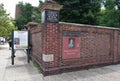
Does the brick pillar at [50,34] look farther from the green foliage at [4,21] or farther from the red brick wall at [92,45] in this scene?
Result: the green foliage at [4,21]

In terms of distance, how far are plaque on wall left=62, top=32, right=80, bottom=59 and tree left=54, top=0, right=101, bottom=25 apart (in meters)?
8.88

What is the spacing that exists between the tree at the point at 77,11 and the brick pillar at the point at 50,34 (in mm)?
9487

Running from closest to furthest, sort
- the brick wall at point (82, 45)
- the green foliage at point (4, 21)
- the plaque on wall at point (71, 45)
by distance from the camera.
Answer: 1. the brick wall at point (82, 45)
2. the plaque on wall at point (71, 45)
3. the green foliage at point (4, 21)

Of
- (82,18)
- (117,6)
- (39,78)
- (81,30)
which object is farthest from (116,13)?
(39,78)

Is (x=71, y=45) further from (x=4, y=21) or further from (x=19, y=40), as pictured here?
(x=4, y=21)

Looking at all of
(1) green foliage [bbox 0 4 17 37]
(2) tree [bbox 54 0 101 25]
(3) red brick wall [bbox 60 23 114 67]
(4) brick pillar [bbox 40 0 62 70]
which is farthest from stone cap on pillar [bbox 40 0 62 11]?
(1) green foliage [bbox 0 4 17 37]

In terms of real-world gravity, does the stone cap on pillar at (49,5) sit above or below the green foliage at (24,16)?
below

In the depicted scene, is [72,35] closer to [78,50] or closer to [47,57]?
[78,50]

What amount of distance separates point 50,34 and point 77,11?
995 centimetres

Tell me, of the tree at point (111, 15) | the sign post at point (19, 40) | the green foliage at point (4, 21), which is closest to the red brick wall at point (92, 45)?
the sign post at point (19, 40)

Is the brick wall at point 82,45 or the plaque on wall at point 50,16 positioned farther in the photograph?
the brick wall at point 82,45

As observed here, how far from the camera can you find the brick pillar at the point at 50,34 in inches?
272

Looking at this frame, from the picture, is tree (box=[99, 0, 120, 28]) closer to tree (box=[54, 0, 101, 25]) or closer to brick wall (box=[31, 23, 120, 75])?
tree (box=[54, 0, 101, 25])

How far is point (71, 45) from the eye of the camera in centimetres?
766
